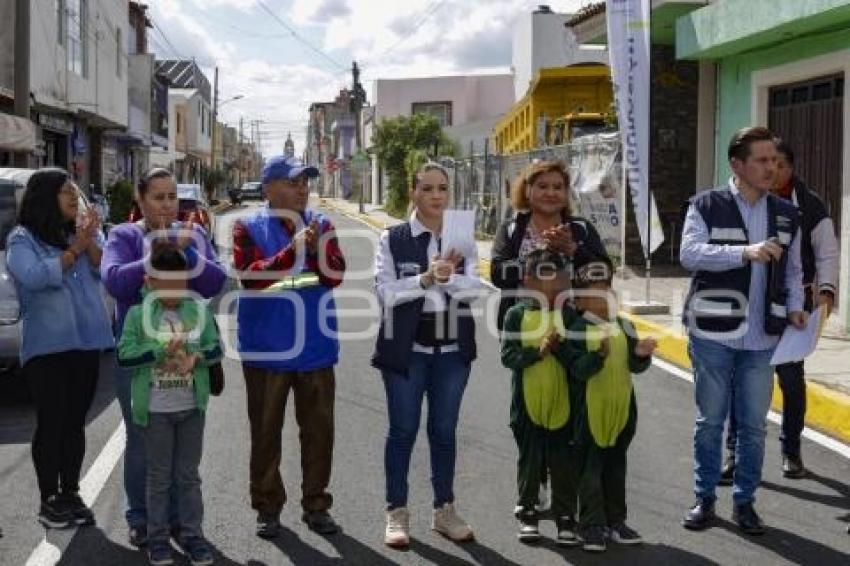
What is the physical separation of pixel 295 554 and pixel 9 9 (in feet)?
66.7

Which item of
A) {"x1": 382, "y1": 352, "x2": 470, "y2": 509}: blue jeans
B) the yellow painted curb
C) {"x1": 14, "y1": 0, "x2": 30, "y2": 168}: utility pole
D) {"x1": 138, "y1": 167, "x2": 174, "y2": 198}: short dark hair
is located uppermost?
{"x1": 14, "y1": 0, "x2": 30, "y2": 168}: utility pole

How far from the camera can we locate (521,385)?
489 cm

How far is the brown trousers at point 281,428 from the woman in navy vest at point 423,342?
323 millimetres

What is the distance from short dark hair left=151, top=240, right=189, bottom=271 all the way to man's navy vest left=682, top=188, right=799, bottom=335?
2483mm

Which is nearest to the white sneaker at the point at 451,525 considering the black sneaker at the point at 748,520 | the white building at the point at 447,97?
the black sneaker at the point at 748,520

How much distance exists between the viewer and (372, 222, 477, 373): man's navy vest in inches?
188

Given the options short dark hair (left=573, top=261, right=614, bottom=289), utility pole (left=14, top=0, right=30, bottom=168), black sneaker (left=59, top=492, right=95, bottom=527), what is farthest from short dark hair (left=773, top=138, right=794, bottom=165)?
utility pole (left=14, top=0, right=30, bottom=168)

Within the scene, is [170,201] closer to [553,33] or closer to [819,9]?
[819,9]

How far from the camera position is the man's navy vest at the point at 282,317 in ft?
15.9

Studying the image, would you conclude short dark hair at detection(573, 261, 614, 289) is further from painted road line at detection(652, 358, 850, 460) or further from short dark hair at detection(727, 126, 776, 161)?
painted road line at detection(652, 358, 850, 460)

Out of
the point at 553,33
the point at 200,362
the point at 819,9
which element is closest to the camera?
the point at 200,362

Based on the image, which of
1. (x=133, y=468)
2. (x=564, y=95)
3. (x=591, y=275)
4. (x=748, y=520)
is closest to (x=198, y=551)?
(x=133, y=468)

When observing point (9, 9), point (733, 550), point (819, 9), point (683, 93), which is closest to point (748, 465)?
point (733, 550)

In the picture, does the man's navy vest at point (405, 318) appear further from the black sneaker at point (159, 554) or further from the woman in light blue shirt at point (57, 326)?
the woman in light blue shirt at point (57, 326)
